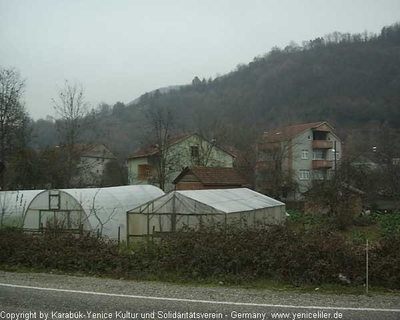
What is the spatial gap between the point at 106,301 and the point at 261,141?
50163mm

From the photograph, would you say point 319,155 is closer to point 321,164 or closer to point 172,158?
point 321,164

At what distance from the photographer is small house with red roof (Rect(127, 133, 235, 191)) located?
145 ft

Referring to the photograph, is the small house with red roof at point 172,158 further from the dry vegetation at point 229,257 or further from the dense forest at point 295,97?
the dry vegetation at point 229,257

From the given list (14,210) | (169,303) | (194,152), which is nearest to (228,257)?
(169,303)

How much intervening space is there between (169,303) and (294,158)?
57494 mm

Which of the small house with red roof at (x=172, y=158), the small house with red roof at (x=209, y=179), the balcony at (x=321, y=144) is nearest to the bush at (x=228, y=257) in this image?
the small house with red roof at (x=209, y=179)

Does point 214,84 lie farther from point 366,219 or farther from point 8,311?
point 8,311

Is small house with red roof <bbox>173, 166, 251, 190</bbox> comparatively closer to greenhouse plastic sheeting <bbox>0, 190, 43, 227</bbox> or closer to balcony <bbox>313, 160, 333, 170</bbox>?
greenhouse plastic sheeting <bbox>0, 190, 43, 227</bbox>

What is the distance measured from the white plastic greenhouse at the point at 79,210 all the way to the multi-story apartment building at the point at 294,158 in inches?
→ 1134

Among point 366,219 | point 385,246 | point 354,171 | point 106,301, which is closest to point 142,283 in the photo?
point 106,301

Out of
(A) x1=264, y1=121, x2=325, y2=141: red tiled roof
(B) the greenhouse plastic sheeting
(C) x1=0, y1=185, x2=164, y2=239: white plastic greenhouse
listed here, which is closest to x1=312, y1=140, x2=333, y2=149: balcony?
(A) x1=264, y1=121, x2=325, y2=141: red tiled roof

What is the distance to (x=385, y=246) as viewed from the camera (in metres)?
10.5

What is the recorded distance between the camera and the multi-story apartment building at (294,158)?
52219 mm

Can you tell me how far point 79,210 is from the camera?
19219mm
